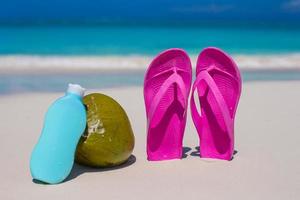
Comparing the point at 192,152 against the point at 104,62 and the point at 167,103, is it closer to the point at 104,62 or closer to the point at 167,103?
the point at 167,103

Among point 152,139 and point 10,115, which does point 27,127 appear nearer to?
point 10,115

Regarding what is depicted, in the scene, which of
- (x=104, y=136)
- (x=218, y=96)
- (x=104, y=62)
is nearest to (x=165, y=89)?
(x=218, y=96)

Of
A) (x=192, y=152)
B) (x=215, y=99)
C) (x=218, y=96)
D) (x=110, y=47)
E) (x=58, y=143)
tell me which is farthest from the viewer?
(x=110, y=47)

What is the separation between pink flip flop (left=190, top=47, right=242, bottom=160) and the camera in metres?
3.57

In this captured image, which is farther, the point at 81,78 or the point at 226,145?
the point at 81,78

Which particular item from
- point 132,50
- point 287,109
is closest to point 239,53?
point 132,50

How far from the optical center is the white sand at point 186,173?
2.93 m

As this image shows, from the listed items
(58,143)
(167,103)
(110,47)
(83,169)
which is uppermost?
(110,47)

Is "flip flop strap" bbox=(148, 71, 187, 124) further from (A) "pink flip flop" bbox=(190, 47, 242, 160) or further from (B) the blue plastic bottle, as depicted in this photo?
(B) the blue plastic bottle

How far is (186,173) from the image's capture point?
10.7 feet

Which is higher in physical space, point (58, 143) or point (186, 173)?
point (58, 143)

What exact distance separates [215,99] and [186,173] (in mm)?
562

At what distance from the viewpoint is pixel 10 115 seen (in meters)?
5.25

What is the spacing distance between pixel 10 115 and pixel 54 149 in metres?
2.35
